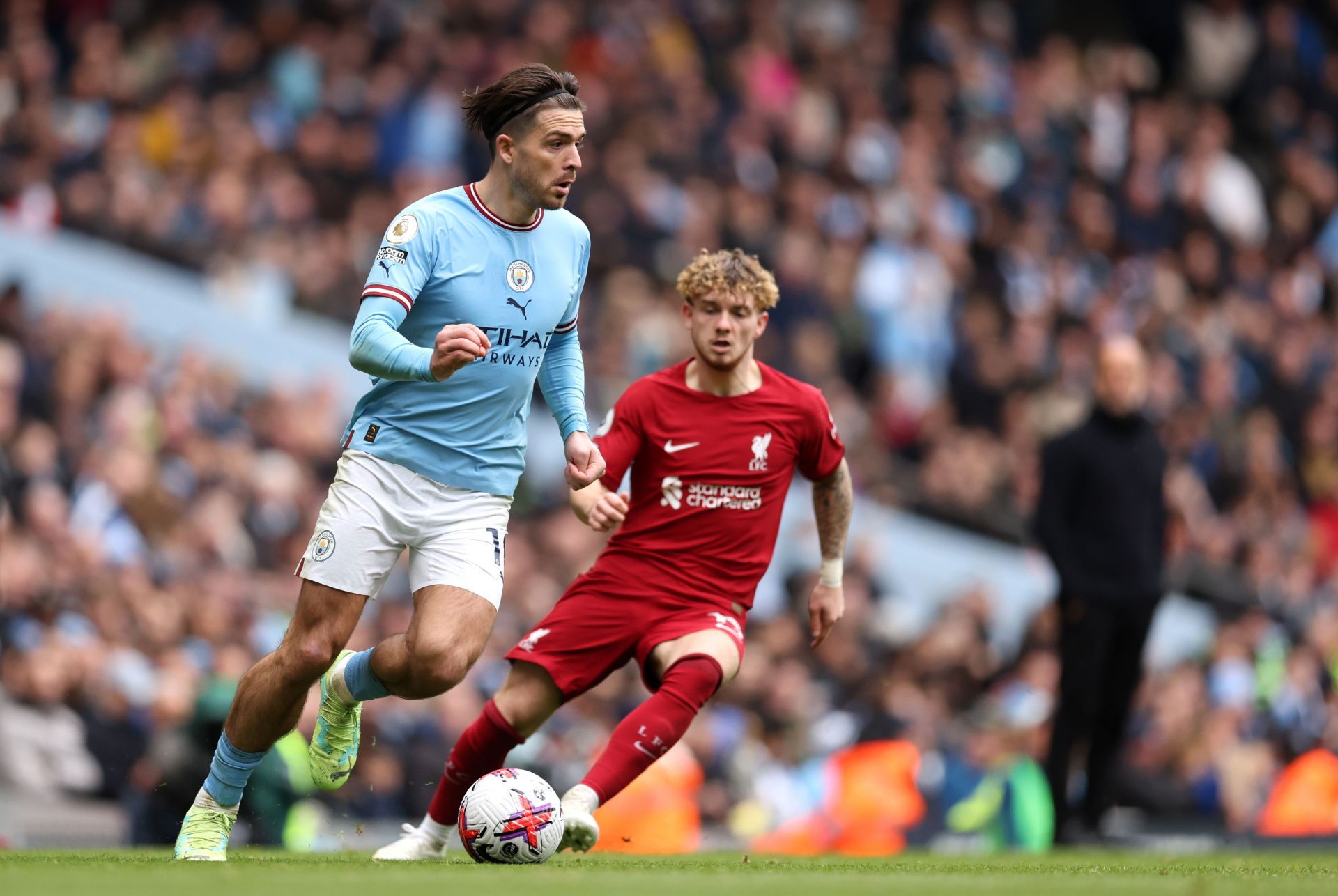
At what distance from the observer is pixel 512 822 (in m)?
7.02

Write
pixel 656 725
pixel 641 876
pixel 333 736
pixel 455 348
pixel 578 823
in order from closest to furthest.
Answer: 1. pixel 455 348
2. pixel 641 876
3. pixel 578 823
4. pixel 656 725
5. pixel 333 736

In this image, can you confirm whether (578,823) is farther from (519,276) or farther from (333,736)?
(519,276)

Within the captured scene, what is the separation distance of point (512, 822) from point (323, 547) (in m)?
1.15

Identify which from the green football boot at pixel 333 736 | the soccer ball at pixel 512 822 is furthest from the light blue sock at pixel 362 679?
the soccer ball at pixel 512 822

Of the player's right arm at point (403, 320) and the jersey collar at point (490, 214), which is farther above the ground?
the jersey collar at point (490, 214)

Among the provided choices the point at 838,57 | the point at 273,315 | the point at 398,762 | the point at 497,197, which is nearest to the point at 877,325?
the point at 838,57

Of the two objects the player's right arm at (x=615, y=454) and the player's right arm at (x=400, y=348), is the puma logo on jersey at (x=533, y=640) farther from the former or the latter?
the player's right arm at (x=400, y=348)

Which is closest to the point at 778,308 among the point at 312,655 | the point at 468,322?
the point at 468,322

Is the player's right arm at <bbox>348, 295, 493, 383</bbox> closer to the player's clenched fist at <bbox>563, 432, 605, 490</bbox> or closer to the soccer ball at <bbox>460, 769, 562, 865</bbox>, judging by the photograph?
the player's clenched fist at <bbox>563, 432, 605, 490</bbox>

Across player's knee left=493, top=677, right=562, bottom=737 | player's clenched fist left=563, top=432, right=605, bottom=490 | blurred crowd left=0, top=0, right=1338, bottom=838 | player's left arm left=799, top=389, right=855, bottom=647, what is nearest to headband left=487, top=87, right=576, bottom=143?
player's clenched fist left=563, top=432, right=605, bottom=490

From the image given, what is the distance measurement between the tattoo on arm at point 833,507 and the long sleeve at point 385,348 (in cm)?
208

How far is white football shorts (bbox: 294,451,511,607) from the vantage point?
7062 mm

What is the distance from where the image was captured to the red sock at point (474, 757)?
7680mm

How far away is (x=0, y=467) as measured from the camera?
11609 millimetres
